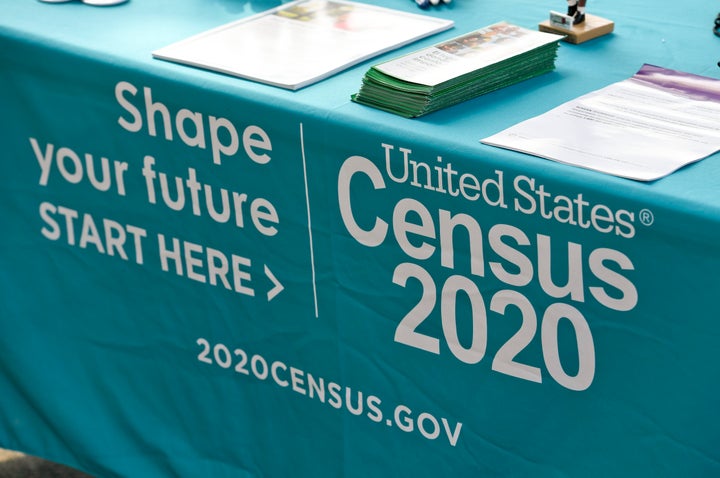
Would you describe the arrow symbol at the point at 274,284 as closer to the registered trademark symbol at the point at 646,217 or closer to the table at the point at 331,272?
the table at the point at 331,272

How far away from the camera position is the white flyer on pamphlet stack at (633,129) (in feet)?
3.97

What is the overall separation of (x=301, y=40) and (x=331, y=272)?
37 cm

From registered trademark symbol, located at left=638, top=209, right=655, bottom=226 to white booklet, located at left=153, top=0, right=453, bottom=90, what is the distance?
1.64 feet

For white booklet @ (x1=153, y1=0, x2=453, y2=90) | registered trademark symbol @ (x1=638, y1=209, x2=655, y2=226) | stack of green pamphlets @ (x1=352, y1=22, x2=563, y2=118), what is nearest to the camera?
registered trademark symbol @ (x1=638, y1=209, x2=655, y2=226)

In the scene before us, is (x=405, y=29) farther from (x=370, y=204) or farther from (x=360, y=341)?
(x=360, y=341)

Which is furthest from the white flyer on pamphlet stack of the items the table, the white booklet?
the white booklet

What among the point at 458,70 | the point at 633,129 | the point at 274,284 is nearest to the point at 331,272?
the point at 274,284

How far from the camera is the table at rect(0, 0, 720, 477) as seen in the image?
3.95ft

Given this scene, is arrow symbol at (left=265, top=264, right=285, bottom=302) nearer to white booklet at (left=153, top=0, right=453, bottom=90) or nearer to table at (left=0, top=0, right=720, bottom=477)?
table at (left=0, top=0, right=720, bottom=477)

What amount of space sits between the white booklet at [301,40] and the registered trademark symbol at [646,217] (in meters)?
0.50

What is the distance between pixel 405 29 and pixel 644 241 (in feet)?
2.02

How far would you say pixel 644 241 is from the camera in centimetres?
115

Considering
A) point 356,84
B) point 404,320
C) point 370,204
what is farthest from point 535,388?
point 356,84

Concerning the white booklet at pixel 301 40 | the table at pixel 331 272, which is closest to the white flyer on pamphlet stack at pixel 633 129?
the table at pixel 331 272
